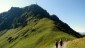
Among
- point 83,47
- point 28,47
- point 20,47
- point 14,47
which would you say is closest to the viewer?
point 83,47

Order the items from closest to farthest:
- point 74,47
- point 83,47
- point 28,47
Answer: point 83,47, point 74,47, point 28,47

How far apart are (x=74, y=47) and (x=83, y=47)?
4097mm

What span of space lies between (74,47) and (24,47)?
4699 inches

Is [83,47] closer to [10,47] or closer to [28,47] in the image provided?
[28,47]

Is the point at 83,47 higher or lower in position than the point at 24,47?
lower

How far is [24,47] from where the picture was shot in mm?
166625

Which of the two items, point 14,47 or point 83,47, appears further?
point 14,47

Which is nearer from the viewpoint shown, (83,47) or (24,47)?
(83,47)

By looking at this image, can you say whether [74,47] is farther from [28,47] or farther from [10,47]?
[10,47]

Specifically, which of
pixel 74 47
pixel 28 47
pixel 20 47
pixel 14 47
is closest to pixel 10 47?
A: pixel 14 47

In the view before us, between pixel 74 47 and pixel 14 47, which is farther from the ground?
pixel 14 47

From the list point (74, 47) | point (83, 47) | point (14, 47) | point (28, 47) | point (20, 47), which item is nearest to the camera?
point (83, 47)

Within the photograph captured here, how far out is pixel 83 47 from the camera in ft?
153

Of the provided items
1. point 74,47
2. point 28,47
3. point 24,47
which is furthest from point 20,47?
point 74,47
